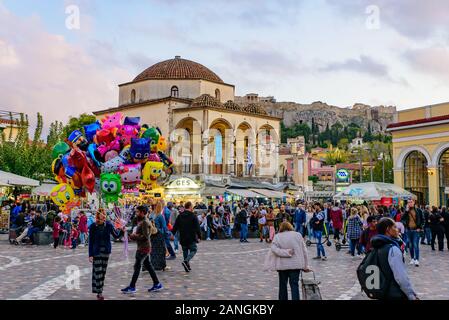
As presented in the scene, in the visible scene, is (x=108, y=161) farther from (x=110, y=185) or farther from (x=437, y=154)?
(x=437, y=154)

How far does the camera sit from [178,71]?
46312 millimetres

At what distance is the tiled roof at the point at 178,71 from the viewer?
4591cm

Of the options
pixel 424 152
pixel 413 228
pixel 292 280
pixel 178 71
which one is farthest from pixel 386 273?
pixel 178 71

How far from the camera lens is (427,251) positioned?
16406mm

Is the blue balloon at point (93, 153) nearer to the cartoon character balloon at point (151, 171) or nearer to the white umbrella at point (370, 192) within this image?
the cartoon character balloon at point (151, 171)

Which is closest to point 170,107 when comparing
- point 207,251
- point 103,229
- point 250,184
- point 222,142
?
point 222,142

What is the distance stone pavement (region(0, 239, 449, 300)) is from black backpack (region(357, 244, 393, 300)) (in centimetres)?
363

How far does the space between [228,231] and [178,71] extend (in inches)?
1038

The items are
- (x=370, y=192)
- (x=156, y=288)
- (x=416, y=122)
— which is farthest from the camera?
(x=416, y=122)

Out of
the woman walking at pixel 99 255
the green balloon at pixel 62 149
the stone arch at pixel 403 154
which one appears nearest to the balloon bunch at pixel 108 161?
the green balloon at pixel 62 149

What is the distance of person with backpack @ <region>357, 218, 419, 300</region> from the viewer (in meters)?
4.86

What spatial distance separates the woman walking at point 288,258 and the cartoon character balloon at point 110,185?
1224 cm

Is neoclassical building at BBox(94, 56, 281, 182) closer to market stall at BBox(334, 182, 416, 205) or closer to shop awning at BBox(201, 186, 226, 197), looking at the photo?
shop awning at BBox(201, 186, 226, 197)
